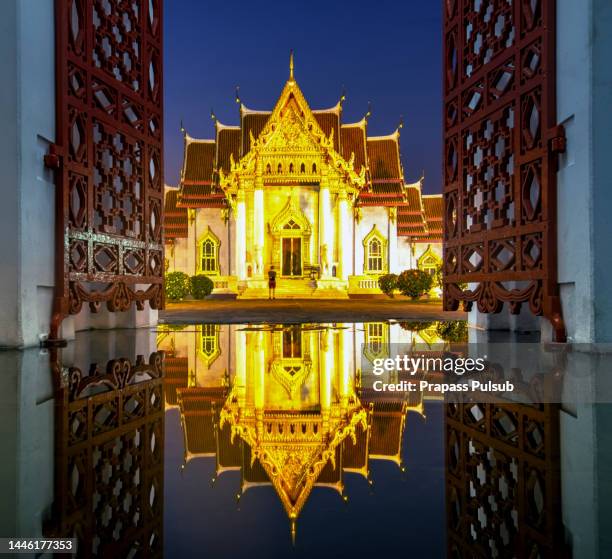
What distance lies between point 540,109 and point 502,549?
18.4 ft

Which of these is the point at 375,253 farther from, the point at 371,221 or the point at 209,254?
the point at 209,254

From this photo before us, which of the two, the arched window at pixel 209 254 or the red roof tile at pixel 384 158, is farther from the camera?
the red roof tile at pixel 384 158

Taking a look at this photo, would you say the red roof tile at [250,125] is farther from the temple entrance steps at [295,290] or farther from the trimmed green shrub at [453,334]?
the trimmed green shrub at [453,334]

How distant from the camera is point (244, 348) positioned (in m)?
6.41

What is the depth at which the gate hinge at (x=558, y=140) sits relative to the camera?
570cm

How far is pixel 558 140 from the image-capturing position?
18.7 feet

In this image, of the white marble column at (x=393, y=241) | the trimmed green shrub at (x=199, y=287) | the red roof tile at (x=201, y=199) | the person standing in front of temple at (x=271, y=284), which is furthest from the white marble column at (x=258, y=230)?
the white marble column at (x=393, y=241)

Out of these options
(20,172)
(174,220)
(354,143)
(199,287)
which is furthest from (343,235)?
(20,172)

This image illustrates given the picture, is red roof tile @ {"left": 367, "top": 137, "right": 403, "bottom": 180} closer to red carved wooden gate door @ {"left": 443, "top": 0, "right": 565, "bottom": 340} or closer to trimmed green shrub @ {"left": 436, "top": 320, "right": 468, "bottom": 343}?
red carved wooden gate door @ {"left": 443, "top": 0, "right": 565, "bottom": 340}

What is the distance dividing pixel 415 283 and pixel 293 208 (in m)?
7.54

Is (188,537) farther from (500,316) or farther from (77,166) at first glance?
(500,316)

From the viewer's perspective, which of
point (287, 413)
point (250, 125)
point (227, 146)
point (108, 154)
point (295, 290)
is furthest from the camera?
point (227, 146)

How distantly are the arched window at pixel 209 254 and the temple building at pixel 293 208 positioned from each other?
0.05 metres

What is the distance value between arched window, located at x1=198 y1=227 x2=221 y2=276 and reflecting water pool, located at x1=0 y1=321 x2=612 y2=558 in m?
26.3
